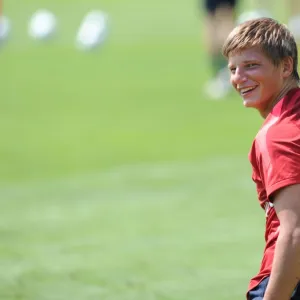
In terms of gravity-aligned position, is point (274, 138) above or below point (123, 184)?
below

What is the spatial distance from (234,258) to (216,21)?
12.2m

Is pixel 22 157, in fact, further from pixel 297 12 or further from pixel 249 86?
pixel 297 12

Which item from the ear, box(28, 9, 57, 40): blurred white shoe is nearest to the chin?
the ear

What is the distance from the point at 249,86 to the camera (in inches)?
160

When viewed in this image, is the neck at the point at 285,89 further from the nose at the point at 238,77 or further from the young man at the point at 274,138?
the nose at the point at 238,77

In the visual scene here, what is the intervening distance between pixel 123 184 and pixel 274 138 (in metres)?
7.49

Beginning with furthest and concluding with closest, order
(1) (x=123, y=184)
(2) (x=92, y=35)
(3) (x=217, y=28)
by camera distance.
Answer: (2) (x=92, y=35) → (3) (x=217, y=28) → (1) (x=123, y=184)

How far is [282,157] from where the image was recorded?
12.2 feet

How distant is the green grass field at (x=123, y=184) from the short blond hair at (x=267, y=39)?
2963 mm

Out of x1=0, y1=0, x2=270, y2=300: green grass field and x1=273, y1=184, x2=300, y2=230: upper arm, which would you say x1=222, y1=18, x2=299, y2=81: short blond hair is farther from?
x1=0, y1=0, x2=270, y2=300: green grass field

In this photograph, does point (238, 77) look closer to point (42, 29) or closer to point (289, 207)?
point (289, 207)

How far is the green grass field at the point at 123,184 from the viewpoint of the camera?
7441 millimetres

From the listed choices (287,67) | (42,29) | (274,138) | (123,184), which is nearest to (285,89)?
(287,67)

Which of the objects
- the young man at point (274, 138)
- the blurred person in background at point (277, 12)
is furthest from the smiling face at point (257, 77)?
the blurred person in background at point (277, 12)
